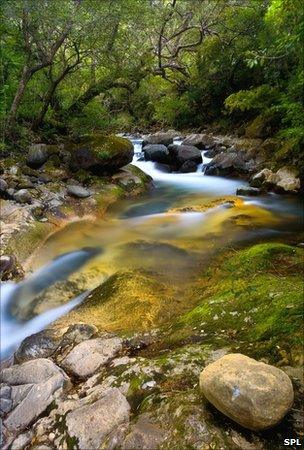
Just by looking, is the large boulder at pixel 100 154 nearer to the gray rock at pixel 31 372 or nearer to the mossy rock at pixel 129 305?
the mossy rock at pixel 129 305

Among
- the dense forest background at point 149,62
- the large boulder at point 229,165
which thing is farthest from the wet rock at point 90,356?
the large boulder at point 229,165

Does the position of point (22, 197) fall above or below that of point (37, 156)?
below

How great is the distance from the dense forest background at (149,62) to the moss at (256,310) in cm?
304

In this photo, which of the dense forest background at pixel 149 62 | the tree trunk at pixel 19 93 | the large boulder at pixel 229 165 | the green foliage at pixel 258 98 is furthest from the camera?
the green foliage at pixel 258 98

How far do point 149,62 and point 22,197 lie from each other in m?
7.85

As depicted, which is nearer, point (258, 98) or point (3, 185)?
point (3, 185)

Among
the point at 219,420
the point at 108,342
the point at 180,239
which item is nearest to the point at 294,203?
the point at 180,239

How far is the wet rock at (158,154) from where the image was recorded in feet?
45.8

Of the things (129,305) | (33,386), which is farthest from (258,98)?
(33,386)

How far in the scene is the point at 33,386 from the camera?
3.16 meters

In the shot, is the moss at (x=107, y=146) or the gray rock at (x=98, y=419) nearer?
the gray rock at (x=98, y=419)

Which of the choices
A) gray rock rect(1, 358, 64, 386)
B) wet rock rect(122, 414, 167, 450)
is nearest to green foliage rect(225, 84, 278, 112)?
gray rock rect(1, 358, 64, 386)

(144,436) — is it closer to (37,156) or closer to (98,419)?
(98,419)

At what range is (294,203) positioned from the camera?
29.7 feet
